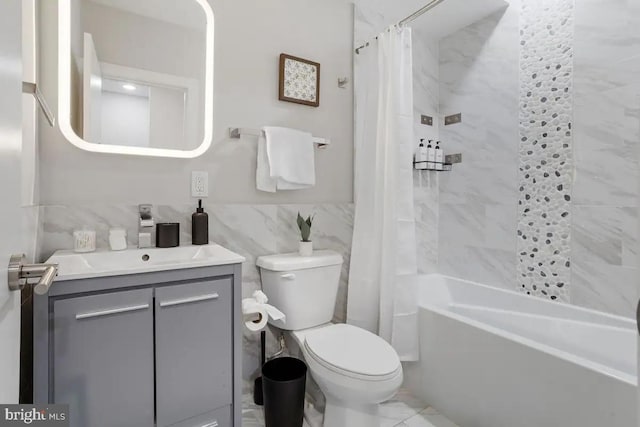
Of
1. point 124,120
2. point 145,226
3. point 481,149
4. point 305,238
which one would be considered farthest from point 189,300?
point 481,149

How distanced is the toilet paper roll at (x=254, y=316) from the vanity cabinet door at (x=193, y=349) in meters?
0.21

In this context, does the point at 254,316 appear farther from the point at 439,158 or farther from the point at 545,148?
the point at 545,148

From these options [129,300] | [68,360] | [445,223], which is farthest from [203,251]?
[445,223]

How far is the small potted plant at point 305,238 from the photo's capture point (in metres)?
1.85

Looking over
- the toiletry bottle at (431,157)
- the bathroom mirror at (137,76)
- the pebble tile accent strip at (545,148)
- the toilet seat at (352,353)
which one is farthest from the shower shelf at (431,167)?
the bathroom mirror at (137,76)

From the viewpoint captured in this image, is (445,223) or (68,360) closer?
(68,360)

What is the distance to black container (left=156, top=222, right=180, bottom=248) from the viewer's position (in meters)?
1.55

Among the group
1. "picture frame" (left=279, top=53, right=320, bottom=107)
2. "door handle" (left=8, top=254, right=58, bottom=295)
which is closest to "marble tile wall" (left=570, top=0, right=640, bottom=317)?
"picture frame" (left=279, top=53, right=320, bottom=107)

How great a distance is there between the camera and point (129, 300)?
1.10 m

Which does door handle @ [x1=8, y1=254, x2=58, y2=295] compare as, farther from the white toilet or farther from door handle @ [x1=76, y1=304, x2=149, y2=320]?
the white toilet

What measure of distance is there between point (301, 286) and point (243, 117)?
985mm

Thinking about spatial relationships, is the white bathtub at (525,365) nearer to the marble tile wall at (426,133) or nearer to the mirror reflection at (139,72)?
the marble tile wall at (426,133)

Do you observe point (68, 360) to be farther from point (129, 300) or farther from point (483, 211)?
point (483, 211)

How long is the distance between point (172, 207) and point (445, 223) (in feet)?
6.54
